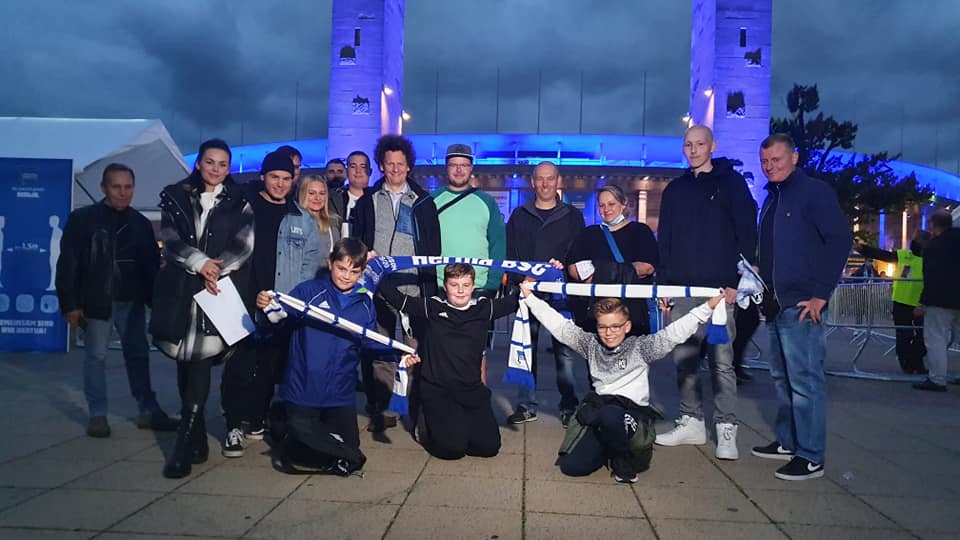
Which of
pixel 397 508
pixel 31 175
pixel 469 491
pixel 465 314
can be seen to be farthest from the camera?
pixel 31 175

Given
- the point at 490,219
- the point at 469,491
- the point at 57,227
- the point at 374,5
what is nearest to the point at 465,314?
the point at 490,219

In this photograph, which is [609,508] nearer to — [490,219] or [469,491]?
[469,491]

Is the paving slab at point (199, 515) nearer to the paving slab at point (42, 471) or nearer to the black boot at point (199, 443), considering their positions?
the black boot at point (199, 443)

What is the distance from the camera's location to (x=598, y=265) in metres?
4.72

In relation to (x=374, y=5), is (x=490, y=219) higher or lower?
lower

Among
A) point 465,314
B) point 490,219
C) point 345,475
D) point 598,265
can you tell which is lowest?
point 345,475

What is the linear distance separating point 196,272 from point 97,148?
7.21m

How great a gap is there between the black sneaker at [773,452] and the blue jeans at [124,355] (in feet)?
14.0

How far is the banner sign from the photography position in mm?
8578

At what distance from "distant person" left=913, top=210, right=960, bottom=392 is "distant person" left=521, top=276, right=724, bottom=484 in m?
5.13

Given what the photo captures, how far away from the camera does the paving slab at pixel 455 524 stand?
2814mm

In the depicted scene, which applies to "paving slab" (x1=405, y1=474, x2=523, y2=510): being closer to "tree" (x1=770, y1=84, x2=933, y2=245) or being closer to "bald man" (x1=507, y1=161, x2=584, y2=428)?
"bald man" (x1=507, y1=161, x2=584, y2=428)

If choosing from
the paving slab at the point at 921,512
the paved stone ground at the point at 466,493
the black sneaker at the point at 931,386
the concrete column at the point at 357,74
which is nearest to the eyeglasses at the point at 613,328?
the paved stone ground at the point at 466,493

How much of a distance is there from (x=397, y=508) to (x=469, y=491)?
46cm
